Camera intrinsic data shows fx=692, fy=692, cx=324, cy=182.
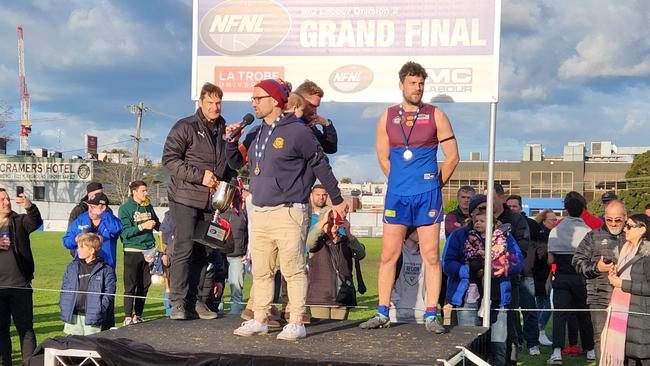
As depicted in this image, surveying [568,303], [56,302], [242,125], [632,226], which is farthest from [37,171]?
[632,226]

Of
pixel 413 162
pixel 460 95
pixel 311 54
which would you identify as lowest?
pixel 413 162

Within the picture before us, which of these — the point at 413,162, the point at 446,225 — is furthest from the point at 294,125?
the point at 446,225

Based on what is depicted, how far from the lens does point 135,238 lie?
9.04 metres

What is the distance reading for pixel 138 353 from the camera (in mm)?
4465

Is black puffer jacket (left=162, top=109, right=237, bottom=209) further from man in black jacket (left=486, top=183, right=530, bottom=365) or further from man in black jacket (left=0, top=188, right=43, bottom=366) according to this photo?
man in black jacket (left=486, top=183, right=530, bottom=365)

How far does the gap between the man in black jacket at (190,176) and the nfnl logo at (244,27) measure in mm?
1125

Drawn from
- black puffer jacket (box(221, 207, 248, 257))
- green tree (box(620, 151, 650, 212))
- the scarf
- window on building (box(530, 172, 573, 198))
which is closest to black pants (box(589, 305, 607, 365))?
the scarf

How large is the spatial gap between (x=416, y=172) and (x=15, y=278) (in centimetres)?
410

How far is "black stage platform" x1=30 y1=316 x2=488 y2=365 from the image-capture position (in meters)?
4.20

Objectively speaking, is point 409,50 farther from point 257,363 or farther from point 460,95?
point 257,363

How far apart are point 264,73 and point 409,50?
1.40 metres

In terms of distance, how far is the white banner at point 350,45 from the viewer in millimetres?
6156

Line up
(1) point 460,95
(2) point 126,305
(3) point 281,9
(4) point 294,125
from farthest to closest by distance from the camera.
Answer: (2) point 126,305 → (3) point 281,9 → (1) point 460,95 → (4) point 294,125

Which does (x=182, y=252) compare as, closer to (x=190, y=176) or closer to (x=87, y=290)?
(x=190, y=176)
